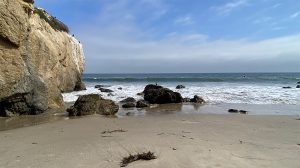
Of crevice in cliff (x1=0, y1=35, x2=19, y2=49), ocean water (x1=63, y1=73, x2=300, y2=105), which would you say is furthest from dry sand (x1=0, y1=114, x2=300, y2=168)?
ocean water (x1=63, y1=73, x2=300, y2=105)

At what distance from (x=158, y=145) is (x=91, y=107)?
313 inches

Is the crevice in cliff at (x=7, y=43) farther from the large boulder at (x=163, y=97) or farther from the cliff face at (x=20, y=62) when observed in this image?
the large boulder at (x=163, y=97)

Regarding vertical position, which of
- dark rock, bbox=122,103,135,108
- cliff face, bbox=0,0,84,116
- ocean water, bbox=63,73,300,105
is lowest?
ocean water, bbox=63,73,300,105

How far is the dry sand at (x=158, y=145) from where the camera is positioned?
6320 millimetres

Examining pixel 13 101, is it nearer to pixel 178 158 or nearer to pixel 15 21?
pixel 15 21

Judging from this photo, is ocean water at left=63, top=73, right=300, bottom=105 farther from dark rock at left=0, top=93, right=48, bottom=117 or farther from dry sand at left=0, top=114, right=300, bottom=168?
dry sand at left=0, top=114, right=300, bottom=168

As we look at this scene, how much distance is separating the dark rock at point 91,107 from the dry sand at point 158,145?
290 centimetres

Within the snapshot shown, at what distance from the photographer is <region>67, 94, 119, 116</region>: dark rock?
1479 cm

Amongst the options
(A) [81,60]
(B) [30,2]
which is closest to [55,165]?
(B) [30,2]

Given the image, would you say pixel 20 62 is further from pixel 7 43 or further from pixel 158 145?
pixel 158 145

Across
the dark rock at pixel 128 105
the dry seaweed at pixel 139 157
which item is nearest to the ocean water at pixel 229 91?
the dark rock at pixel 128 105

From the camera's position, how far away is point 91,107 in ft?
49.8

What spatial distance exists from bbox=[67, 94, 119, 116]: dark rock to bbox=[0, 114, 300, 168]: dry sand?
9.51ft

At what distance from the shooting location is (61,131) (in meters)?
10.3
